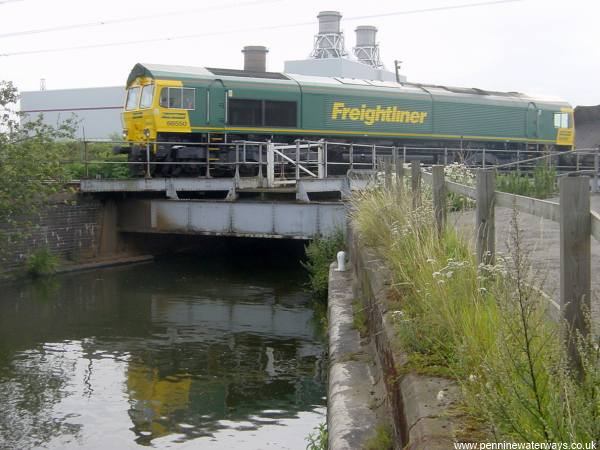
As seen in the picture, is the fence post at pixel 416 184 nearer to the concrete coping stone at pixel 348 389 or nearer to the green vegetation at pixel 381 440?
the concrete coping stone at pixel 348 389

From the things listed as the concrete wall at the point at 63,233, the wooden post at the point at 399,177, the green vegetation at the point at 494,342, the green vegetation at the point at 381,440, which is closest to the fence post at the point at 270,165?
the concrete wall at the point at 63,233

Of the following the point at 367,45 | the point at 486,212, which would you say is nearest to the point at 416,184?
the point at 486,212

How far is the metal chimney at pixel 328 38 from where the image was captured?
60.7 m

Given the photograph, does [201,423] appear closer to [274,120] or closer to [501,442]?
[501,442]

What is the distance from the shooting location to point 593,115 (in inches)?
1345

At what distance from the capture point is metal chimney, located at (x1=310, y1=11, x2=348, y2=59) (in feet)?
199

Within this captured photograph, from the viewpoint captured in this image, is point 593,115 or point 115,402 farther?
point 593,115

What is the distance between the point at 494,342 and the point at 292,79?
836 inches

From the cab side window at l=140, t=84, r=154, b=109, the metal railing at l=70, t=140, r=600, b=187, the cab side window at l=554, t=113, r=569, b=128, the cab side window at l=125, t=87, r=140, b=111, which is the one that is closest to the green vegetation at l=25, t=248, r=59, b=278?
the metal railing at l=70, t=140, r=600, b=187

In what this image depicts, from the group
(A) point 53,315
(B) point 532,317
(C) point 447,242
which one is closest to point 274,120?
(A) point 53,315

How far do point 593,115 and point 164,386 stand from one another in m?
28.3

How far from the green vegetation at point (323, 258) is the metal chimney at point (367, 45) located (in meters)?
49.1

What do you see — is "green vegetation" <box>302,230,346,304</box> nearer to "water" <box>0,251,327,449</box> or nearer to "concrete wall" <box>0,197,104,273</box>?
"water" <box>0,251,327,449</box>

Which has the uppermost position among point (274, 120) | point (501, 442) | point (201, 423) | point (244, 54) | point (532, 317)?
point (244, 54)
